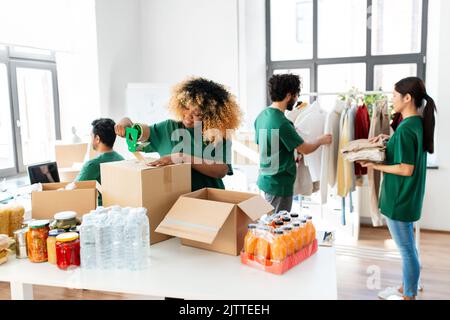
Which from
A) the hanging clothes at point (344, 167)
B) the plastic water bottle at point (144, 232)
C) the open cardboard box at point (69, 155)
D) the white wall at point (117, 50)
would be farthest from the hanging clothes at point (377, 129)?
the white wall at point (117, 50)

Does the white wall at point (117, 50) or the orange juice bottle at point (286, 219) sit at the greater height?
the white wall at point (117, 50)

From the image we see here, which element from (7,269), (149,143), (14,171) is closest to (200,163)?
Answer: (149,143)

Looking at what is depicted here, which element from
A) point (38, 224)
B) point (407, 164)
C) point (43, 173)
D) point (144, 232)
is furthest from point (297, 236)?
point (43, 173)

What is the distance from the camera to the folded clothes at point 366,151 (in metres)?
2.50

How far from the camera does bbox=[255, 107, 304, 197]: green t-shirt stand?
8.11 feet

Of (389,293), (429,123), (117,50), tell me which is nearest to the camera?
(429,123)

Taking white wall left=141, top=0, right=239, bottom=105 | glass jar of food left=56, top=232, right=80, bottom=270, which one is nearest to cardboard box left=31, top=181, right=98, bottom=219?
glass jar of food left=56, top=232, right=80, bottom=270

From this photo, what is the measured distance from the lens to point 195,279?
53.1 inches

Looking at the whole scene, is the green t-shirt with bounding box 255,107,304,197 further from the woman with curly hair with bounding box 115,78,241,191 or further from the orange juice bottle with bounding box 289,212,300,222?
the orange juice bottle with bounding box 289,212,300,222

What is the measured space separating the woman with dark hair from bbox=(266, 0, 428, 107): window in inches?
77.7

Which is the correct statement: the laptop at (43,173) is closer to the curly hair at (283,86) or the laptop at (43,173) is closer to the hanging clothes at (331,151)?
the curly hair at (283,86)

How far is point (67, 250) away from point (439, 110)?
3.71m

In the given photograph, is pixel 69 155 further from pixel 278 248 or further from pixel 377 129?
pixel 278 248

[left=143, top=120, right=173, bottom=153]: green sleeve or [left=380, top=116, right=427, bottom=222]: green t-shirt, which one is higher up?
[left=143, top=120, right=173, bottom=153]: green sleeve
